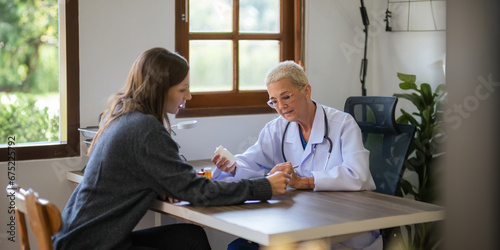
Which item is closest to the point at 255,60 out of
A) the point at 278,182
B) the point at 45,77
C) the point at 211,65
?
the point at 211,65

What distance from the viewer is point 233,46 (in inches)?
132

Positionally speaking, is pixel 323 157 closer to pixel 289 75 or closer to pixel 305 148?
pixel 305 148

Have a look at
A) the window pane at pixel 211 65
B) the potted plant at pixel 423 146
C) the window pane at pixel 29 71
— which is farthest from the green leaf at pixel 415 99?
the window pane at pixel 29 71

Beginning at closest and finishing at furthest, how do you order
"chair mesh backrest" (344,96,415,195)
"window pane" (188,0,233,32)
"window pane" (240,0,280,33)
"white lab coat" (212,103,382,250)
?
1. "white lab coat" (212,103,382,250)
2. "chair mesh backrest" (344,96,415,195)
3. "window pane" (188,0,233,32)
4. "window pane" (240,0,280,33)

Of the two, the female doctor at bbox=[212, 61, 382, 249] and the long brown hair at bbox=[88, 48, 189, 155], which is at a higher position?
the long brown hair at bbox=[88, 48, 189, 155]

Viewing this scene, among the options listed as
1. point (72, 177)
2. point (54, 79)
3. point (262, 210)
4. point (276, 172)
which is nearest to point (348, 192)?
point (276, 172)

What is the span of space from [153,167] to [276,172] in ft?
1.71

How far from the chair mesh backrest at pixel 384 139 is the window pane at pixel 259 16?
905 millimetres

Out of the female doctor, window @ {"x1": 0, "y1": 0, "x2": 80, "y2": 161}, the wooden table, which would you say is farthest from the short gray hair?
window @ {"x1": 0, "y1": 0, "x2": 80, "y2": 161}

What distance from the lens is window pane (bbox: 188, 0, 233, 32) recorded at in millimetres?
3201

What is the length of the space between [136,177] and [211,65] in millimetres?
1542

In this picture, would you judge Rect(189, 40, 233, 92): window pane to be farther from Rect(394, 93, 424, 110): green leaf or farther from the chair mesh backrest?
Rect(394, 93, 424, 110): green leaf

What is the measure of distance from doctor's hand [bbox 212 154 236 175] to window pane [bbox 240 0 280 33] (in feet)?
4.00

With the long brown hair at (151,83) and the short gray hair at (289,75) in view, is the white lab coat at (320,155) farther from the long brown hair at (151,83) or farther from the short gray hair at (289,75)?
the long brown hair at (151,83)
